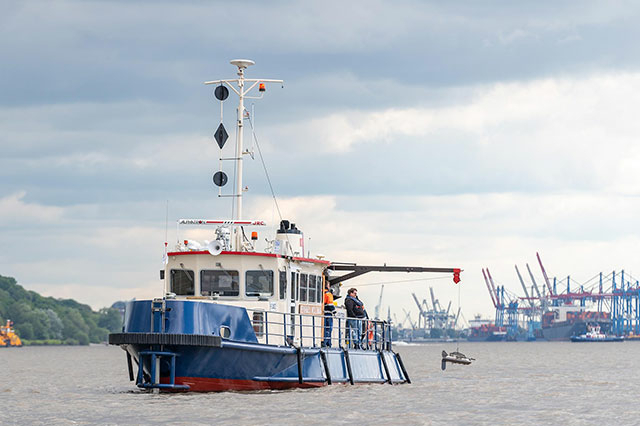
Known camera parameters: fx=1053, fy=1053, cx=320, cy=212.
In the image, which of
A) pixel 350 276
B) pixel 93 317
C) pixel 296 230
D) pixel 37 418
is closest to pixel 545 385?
pixel 350 276

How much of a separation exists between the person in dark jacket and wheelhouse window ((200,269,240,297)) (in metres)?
4.43

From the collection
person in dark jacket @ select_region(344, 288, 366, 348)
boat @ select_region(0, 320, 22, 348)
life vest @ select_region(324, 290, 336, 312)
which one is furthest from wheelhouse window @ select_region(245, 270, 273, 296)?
boat @ select_region(0, 320, 22, 348)

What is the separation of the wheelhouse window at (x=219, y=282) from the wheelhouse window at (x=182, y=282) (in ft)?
0.92

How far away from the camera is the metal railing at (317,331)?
87.3 feet

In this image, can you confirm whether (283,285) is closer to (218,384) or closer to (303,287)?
(303,287)

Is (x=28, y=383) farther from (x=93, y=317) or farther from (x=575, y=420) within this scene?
(x=93, y=317)

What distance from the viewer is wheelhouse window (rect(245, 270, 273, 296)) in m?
27.2

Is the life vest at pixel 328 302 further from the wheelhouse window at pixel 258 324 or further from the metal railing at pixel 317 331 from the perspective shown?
the wheelhouse window at pixel 258 324

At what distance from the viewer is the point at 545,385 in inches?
1574

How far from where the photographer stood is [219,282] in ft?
89.0

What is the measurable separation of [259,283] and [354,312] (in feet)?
13.4

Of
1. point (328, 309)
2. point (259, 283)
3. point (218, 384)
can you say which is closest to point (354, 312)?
point (328, 309)

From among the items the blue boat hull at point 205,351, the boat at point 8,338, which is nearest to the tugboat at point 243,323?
the blue boat hull at point 205,351

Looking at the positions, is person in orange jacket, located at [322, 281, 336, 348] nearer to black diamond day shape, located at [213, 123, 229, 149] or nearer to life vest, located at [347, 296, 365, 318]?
life vest, located at [347, 296, 365, 318]
